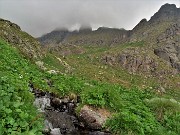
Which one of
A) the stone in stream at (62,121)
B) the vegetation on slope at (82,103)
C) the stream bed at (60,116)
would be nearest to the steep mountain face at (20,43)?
the vegetation on slope at (82,103)

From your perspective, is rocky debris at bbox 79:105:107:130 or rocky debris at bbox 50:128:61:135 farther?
rocky debris at bbox 79:105:107:130

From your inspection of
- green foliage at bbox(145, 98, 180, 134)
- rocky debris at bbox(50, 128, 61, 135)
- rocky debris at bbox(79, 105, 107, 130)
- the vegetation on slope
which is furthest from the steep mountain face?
rocky debris at bbox(50, 128, 61, 135)

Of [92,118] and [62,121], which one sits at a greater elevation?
[92,118]

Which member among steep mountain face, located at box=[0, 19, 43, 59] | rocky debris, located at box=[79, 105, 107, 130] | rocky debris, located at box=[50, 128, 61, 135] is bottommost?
rocky debris, located at box=[50, 128, 61, 135]

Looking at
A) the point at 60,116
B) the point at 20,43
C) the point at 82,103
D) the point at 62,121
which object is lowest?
the point at 62,121

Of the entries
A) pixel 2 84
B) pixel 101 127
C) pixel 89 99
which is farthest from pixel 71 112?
pixel 2 84

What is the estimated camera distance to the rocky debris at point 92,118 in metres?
24.1

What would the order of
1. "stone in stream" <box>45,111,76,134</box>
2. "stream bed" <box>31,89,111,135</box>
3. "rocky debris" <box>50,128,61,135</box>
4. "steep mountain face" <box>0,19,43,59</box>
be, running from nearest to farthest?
"rocky debris" <box>50,128,61,135</box>, "stream bed" <box>31,89,111,135</box>, "stone in stream" <box>45,111,76,134</box>, "steep mountain face" <box>0,19,43,59</box>

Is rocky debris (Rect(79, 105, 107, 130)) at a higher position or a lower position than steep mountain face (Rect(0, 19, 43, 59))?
lower

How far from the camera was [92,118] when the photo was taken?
2442 cm

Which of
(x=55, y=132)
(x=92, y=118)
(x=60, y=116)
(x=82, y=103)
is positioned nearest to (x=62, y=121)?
(x=60, y=116)

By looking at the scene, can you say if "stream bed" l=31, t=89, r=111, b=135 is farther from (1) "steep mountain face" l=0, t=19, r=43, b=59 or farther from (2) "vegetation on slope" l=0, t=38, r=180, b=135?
(1) "steep mountain face" l=0, t=19, r=43, b=59

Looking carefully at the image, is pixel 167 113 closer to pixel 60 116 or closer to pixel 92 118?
pixel 92 118

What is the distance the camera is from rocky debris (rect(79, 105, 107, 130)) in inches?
949
